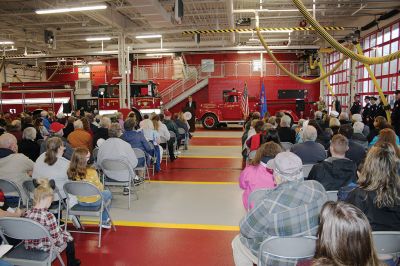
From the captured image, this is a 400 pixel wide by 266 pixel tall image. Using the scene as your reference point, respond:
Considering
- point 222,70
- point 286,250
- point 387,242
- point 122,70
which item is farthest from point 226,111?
point 286,250

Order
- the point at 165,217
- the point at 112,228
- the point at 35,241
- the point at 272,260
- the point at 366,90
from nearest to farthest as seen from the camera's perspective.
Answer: the point at 272,260
the point at 35,241
the point at 112,228
the point at 165,217
the point at 366,90

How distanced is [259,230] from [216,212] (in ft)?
11.5

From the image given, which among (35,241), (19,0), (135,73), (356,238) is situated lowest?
(35,241)

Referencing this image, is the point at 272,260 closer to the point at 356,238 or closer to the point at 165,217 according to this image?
the point at 356,238

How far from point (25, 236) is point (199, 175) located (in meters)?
6.14

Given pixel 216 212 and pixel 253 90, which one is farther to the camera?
pixel 253 90

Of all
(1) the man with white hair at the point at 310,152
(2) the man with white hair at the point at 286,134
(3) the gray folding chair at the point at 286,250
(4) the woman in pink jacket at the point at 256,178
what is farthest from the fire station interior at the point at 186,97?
(1) the man with white hair at the point at 310,152

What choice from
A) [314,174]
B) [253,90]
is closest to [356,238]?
[314,174]

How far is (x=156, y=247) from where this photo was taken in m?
4.79

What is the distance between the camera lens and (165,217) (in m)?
5.96

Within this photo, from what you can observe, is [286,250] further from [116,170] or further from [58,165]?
[116,170]

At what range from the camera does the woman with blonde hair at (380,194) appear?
2898mm

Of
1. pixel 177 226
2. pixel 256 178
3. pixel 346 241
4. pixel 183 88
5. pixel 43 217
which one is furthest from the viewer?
pixel 183 88

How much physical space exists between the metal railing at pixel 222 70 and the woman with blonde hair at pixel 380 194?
879 inches
